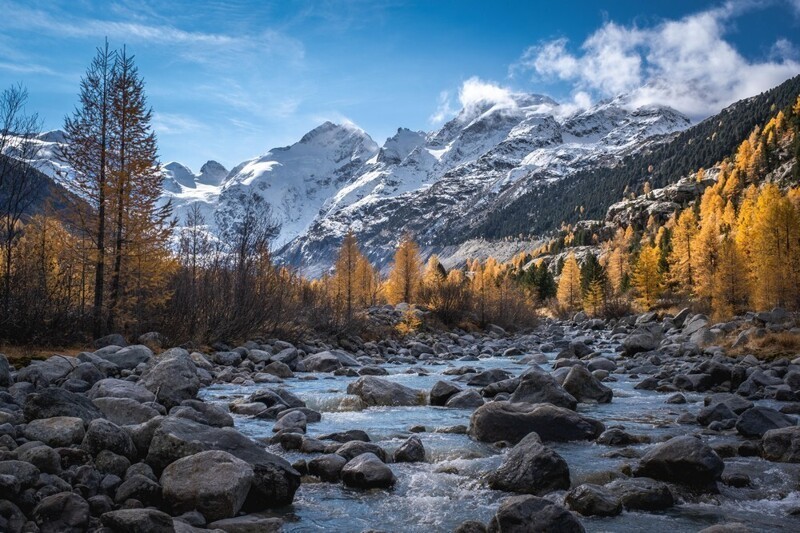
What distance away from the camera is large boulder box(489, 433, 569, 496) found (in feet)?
20.4

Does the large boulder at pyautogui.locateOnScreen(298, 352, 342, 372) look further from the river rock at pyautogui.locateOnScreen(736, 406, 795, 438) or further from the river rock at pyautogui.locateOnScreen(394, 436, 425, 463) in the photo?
the river rock at pyautogui.locateOnScreen(736, 406, 795, 438)

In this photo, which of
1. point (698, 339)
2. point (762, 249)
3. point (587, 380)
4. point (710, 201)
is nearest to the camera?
point (587, 380)

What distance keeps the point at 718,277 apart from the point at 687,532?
40.4m

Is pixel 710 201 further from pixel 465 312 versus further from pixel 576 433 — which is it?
pixel 576 433

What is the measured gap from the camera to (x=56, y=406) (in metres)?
6.51

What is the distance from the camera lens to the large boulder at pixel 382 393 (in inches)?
475

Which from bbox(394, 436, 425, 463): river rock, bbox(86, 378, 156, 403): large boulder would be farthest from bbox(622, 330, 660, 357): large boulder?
bbox(86, 378, 156, 403): large boulder

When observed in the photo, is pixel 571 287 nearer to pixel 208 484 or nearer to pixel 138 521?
pixel 208 484

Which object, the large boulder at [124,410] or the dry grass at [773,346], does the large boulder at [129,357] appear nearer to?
the large boulder at [124,410]

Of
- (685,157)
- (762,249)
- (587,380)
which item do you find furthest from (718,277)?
(685,157)

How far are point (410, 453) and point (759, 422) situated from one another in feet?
18.5

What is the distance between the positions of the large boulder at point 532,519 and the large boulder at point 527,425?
12.2 ft

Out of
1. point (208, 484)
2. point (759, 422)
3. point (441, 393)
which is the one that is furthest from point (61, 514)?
point (759, 422)

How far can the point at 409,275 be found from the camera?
5069 centimetres
